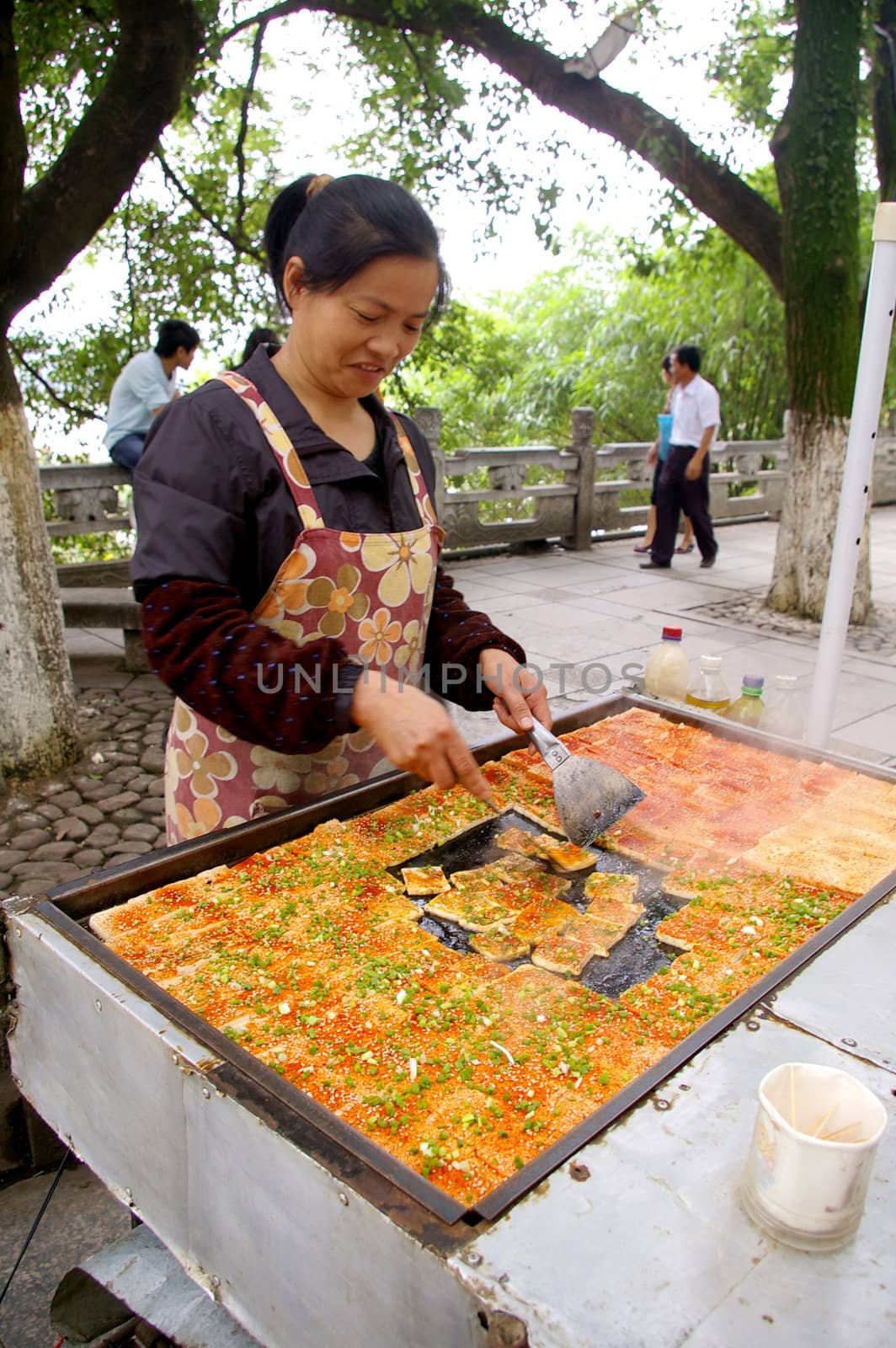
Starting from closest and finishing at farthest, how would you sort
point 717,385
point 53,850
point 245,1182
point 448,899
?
point 245,1182
point 448,899
point 53,850
point 717,385

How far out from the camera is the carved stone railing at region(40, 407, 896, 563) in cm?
712

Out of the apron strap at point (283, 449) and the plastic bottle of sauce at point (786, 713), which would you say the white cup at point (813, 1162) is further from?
the plastic bottle of sauce at point (786, 713)

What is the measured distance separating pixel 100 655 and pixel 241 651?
5.46 metres

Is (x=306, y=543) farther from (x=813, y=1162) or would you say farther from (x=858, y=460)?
(x=858, y=460)

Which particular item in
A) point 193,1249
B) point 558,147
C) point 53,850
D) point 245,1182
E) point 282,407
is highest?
point 558,147

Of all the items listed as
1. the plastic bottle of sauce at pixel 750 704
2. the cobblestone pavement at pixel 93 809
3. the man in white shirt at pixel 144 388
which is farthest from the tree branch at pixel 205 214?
the plastic bottle of sauce at pixel 750 704

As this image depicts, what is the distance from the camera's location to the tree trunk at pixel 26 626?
439cm

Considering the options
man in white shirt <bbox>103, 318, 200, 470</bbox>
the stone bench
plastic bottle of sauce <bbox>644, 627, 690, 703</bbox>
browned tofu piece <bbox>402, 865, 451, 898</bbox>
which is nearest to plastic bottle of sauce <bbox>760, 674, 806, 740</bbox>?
plastic bottle of sauce <bbox>644, 627, 690, 703</bbox>

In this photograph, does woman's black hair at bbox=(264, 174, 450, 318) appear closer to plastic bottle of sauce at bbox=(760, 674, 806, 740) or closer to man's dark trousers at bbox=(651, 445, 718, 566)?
plastic bottle of sauce at bbox=(760, 674, 806, 740)

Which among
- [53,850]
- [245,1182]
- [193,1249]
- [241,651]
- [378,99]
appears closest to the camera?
[245,1182]

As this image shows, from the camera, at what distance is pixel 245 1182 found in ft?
4.02

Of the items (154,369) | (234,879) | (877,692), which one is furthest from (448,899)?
(154,369)

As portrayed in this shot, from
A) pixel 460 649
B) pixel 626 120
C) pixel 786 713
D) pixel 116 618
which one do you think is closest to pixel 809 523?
pixel 626 120

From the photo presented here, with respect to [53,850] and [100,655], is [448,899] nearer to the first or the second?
[53,850]
